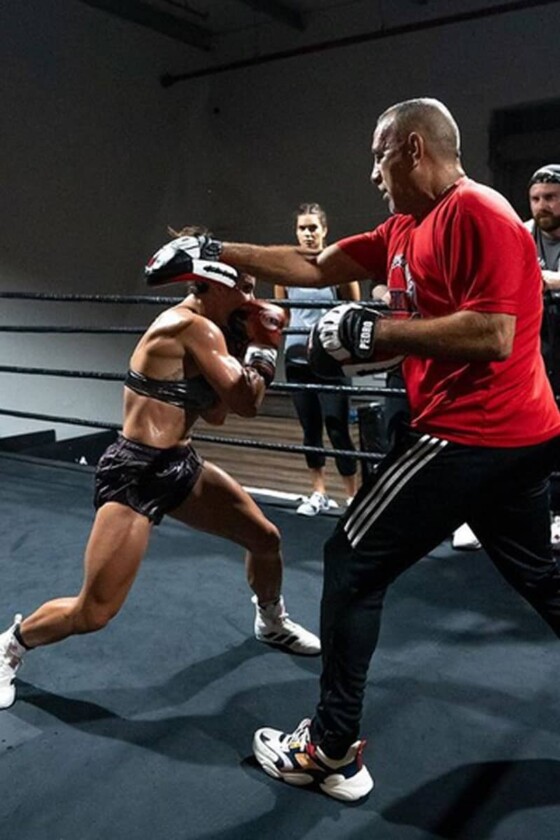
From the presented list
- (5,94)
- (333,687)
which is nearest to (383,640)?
(333,687)

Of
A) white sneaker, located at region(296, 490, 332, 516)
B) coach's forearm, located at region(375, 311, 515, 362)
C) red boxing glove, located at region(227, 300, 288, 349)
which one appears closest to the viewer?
coach's forearm, located at region(375, 311, 515, 362)

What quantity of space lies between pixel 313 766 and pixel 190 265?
39.4 inches

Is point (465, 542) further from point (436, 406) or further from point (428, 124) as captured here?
point (428, 124)

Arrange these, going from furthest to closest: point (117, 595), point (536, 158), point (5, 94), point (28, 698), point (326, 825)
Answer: point (536, 158), point (5, 94), point (28, 698), point (117, 595), point (326, 825)

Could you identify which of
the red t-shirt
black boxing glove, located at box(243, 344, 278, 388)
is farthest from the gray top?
the red t-shirt

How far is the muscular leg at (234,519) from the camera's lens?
1790 mm

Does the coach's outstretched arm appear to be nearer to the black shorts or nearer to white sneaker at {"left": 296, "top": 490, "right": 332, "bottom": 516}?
the black shorts

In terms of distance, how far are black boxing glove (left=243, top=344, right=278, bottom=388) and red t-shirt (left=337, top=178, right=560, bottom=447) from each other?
15.0 inches

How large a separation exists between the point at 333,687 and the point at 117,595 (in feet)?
1.68

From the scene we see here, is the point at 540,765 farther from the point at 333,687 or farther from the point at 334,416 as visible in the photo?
the point at 334,416

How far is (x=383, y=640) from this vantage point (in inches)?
80.1

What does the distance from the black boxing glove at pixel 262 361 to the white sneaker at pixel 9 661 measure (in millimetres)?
793

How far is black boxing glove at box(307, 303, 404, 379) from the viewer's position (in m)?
1.17

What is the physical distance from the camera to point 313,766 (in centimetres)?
141
